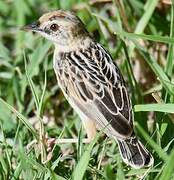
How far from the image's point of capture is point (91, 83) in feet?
16.8

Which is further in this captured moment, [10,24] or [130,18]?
[10,24]

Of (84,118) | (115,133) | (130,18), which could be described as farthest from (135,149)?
(130,18)

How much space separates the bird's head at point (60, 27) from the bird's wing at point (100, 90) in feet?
0.51

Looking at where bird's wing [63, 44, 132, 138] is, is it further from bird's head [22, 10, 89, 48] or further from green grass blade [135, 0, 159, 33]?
green grass blade [135, 0, 159, 33]

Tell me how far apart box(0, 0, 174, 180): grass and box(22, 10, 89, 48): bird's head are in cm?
20

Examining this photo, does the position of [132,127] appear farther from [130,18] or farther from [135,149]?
[130,18]

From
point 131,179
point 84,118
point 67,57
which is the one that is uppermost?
point 67,57

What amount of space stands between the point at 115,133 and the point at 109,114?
0.58 ft

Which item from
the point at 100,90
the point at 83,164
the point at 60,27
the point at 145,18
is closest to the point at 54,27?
the point at 60,27

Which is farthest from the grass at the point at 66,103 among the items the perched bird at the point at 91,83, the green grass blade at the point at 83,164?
the perched bird at the point at 91,83

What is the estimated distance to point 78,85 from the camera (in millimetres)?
5180

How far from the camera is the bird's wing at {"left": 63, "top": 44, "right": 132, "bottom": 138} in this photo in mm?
4809

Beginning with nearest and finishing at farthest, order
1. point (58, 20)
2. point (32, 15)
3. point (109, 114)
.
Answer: point (109, 114) → point (58, 20) → point (32, 15)

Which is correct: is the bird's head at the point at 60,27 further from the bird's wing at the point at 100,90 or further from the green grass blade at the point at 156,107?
the green grass blade at the point at 156,107
